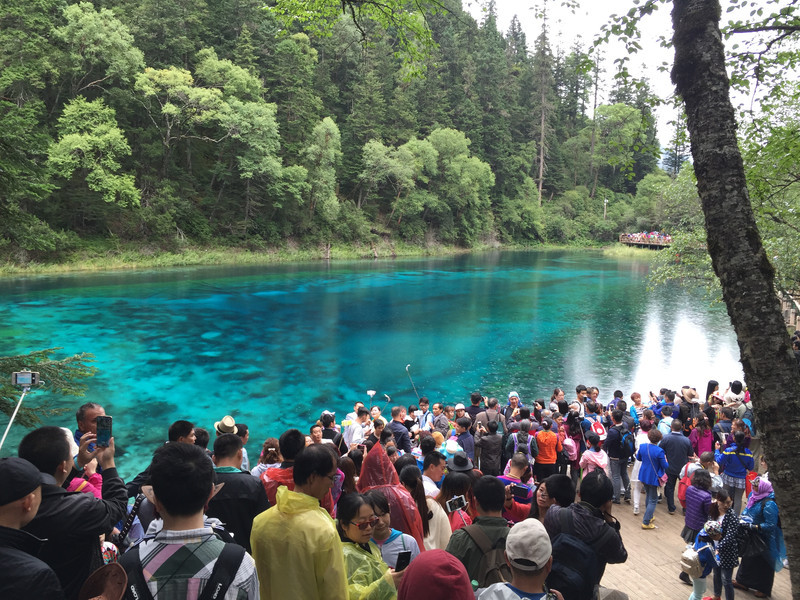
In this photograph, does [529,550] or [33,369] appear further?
[33,369]

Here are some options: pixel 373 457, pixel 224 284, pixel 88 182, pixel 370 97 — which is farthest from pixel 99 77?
pixel 373 457

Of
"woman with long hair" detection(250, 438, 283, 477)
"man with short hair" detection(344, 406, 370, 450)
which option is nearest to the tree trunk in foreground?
"woman with long hair" detection(250, 438, 283, 477)

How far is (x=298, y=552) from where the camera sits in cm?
229

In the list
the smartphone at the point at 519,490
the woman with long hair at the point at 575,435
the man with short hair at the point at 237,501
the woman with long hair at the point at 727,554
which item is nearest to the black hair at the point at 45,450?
the man with short hair at the point at 237,501

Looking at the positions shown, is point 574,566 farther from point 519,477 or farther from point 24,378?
point 24,378

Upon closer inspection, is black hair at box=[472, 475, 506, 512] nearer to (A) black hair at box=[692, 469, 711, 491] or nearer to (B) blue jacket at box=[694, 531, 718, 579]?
(B) blue jacket at box=[694, 531, 718, 579]

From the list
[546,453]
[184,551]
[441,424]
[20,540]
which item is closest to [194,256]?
[441,424]

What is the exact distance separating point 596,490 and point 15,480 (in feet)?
10.1

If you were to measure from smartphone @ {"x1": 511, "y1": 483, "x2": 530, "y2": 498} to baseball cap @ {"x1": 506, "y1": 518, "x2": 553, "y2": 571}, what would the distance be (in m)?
1.81

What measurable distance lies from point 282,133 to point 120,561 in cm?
4531

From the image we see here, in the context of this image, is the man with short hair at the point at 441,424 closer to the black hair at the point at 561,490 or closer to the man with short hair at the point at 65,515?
the black hair at the point at 561,490

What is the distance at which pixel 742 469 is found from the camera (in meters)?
5.93

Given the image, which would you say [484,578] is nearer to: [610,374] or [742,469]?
[742,469]

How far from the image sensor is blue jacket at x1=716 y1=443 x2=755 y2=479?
5875 mm
